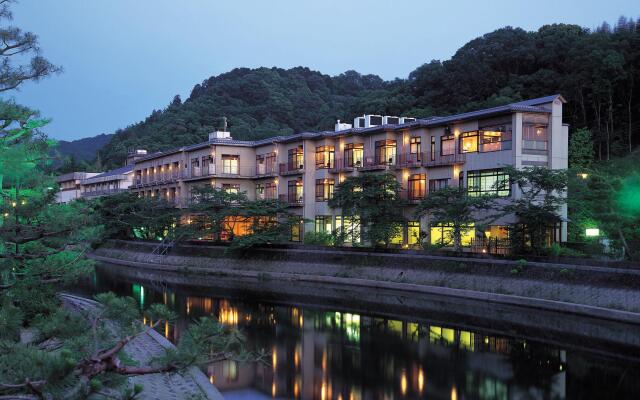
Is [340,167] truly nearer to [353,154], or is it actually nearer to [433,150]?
[353,154]

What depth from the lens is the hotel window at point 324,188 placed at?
173ft

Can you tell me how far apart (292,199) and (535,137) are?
77.2 feet

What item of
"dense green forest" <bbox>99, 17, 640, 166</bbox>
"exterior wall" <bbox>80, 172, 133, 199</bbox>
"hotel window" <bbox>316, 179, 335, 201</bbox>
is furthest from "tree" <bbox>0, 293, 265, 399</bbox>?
"exterior wall" <bbox>80, 172, 133, 199</bbox>

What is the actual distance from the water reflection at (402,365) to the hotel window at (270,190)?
2916 centimetres

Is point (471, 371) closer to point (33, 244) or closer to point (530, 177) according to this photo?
point (33, 244)

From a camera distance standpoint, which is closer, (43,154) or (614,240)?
(43,154)

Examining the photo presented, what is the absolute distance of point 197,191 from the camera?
173 ft

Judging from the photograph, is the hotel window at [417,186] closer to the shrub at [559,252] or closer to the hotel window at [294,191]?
the hotel window at [294,191]

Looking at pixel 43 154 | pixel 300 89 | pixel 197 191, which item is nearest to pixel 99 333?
pixel 43 154

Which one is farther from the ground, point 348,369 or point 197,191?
point 197,191

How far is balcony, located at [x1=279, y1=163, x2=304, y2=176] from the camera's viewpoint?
178ft

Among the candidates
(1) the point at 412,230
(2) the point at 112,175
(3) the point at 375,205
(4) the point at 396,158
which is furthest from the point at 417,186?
(2) the point at 112,175

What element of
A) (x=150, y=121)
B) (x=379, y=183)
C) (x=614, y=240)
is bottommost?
(x=614, y=240)

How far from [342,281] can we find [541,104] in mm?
18222
